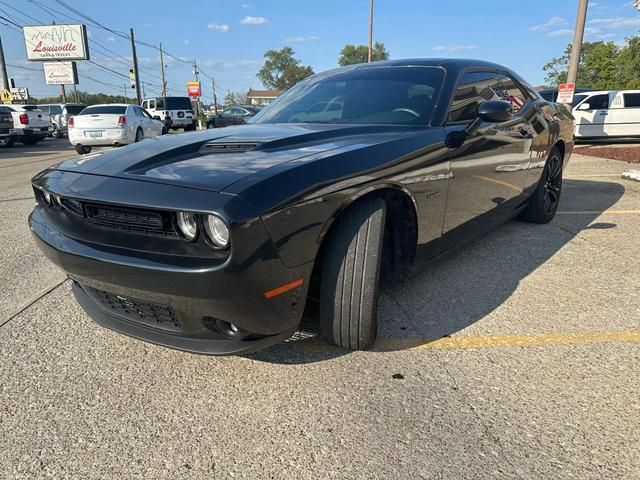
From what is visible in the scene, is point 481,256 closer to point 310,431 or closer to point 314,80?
point 314,80

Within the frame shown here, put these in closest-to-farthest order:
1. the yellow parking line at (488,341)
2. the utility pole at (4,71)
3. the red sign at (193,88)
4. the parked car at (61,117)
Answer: the yellow parking line at (488,341), the parked car at (61,117), the utility pole at (4,71), the red sign at (193,88)

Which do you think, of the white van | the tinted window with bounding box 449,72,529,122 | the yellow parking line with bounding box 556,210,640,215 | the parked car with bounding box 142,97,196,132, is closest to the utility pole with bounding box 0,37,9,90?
→ the parked car with bounding box 142,97,196,132

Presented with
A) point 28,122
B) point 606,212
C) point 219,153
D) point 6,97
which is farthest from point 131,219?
point 6,97

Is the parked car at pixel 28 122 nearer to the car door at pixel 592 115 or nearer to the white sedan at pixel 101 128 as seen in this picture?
the white sedan at pixel 101 128

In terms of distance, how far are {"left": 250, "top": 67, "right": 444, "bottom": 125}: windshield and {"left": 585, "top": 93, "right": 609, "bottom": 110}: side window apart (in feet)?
39.9

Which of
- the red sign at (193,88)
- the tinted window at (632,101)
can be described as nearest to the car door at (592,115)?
the tinted window at (632,101)

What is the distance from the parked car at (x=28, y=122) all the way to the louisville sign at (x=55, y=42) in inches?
1039

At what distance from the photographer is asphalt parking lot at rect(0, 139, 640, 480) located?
1.61 metres

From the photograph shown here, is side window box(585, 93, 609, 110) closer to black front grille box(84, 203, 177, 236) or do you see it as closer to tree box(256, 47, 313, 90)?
black front grille box(84, 203, 177, 236)

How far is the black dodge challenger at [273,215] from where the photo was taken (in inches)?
66.5

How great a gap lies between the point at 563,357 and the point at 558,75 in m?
68.4

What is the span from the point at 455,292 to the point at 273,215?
1.71 m

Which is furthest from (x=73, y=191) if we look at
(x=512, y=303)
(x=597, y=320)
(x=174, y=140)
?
(x=597, y=320)

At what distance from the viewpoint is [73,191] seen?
1995mm
